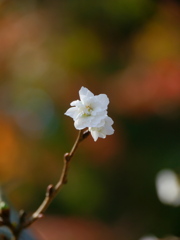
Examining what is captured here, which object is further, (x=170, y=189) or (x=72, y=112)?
(x=170, y=189)

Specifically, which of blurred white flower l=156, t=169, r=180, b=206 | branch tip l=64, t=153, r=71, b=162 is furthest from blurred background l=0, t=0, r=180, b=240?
branch tip l=64, t=153, r=71, b=162

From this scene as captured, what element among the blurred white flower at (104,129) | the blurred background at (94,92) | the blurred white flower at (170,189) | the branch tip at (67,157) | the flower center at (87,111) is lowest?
the branch tip at (67,157)

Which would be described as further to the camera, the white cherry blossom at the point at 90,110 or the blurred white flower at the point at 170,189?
the blurred white flower at the point at 170,189

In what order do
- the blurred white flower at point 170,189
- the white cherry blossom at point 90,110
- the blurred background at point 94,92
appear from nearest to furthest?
the white cherry blossom at point 90,110 → the blurred white flower at point 170,189 → the blurred background at point 94,92

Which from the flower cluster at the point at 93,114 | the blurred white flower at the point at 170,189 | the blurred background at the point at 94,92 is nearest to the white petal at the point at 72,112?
the flower cluster at the point at 93,114

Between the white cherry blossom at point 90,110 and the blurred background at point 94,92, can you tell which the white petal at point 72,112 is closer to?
the white cherry blossom at point 90,110

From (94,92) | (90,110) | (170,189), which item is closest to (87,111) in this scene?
(90,110)

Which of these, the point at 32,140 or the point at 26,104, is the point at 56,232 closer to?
the point at 32,140

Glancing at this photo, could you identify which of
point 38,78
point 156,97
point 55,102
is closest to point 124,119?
point 156,97

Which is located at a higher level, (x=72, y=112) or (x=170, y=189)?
(x=170, y=189)

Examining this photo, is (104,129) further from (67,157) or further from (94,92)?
(94,92)
